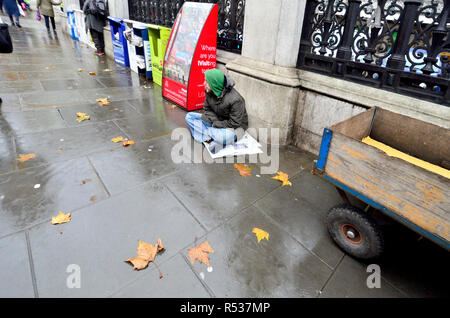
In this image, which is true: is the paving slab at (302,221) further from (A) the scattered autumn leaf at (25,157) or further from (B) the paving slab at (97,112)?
(B) the paving slab at (97,112)

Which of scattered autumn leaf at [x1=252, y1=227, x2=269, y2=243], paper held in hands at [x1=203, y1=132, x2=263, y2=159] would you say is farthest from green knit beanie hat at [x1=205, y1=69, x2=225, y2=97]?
scattered autumn leaf at [x1=252, y1=227, x2=269, y2=243]

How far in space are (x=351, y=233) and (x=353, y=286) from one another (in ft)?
1.41

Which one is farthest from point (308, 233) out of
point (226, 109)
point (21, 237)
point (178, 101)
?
point (178, 101)

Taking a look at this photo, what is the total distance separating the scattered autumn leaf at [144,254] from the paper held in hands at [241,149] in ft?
5.80

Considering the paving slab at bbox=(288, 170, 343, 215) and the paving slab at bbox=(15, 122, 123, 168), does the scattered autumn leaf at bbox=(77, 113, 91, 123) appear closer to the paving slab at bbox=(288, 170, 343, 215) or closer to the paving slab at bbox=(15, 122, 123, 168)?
the paving slab at bbox=(15, 122, 123, 168)

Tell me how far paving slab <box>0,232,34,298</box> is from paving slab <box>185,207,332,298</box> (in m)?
1.21

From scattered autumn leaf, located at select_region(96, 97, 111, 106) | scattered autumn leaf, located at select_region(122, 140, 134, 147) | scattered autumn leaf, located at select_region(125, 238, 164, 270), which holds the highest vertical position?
scattered autumn leaf, located at select_region(96, 97, 111, 106)

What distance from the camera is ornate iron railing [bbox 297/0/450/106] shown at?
9.28ft

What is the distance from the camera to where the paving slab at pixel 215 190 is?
109 inches

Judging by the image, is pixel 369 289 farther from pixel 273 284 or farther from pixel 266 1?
pixel 266 1

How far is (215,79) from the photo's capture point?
3875 mm

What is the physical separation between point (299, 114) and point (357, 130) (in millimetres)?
1544

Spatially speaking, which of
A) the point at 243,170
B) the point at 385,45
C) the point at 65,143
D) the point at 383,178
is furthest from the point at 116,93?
the point at 383,178

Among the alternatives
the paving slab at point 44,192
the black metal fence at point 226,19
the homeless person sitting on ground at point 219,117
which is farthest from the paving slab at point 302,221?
the black metal fence at point 226,19
